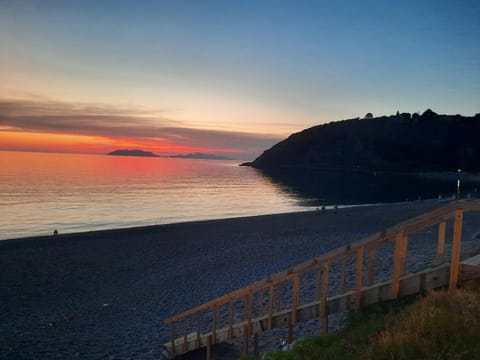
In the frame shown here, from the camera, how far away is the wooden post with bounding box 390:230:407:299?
5.60m

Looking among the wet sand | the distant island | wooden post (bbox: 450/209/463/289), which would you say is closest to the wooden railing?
wooden post (bbox: 450/209/463/289)

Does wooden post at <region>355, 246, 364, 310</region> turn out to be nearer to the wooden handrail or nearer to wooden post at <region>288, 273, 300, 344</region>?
the wooden handrail

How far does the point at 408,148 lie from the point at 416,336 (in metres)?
193

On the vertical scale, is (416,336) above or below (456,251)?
below

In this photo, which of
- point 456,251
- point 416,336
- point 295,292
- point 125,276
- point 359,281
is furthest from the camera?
point 125,276

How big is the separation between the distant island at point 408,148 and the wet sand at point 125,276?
485ft

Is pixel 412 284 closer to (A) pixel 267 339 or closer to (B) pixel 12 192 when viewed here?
(A) pixel 267 339

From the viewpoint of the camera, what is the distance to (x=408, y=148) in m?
180

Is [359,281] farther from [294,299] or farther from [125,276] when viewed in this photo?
[125,276]

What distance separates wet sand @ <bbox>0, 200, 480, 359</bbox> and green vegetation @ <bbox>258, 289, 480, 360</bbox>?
648 cm

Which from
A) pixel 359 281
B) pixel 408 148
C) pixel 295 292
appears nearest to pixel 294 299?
pixel 295 292

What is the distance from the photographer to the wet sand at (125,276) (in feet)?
36.9

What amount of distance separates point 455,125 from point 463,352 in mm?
209580

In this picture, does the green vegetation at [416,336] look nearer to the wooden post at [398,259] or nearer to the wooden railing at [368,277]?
the wooden post at [398,259]
